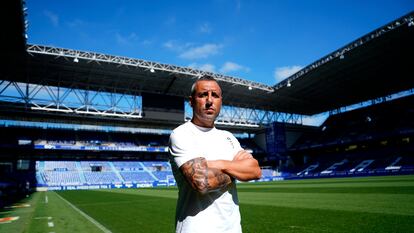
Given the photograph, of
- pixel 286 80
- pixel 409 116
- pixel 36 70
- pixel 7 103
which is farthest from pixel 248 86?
pixel 7 103

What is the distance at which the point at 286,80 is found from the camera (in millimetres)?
45469

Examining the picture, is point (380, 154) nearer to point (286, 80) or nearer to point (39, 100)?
point (286, 80)

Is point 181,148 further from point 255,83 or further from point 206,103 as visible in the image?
point 255,83

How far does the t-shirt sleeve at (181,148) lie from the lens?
7.21ft

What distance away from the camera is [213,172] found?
214 centimetres

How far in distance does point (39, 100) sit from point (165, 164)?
23.9 metres

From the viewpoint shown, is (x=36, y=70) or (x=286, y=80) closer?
(x=36, y=70)

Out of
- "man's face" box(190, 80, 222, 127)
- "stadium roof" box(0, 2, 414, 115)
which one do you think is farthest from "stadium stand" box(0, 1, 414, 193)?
"man's face" box(190, 80, 222, 127)

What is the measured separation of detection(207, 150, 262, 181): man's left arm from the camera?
87.5 inches

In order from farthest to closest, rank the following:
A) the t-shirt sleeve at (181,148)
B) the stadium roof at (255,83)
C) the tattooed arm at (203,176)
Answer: the stadium roof at (255,83)
the t-shirt sleeve at (181,148)
the tattooed arm at (203,176)

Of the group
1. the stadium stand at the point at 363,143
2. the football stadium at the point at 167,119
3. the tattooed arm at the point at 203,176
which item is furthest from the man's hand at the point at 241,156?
the stadium stand at the point at 363,143

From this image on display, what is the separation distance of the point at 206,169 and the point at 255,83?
1816 inches

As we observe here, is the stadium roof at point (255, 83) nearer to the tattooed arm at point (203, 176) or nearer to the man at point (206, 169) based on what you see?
the man at point (206, 169)

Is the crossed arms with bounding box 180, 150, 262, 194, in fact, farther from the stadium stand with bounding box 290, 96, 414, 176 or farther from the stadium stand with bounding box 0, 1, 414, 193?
the stadium stand with bounding box 290, 96, 414, 176
